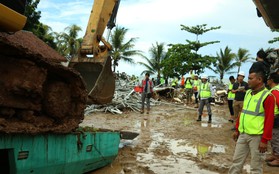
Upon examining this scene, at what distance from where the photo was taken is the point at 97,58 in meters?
7.28

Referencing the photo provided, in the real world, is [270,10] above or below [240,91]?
above

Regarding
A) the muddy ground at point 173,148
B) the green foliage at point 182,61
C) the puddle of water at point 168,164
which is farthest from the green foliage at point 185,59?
the puddle of water at point 168,164

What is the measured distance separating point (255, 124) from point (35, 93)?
2922 millimetres

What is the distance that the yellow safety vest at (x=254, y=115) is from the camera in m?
4.22

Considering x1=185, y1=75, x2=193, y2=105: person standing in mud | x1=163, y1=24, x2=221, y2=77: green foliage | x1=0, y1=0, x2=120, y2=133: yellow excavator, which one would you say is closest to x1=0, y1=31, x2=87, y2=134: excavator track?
x1=0, y1=0, x2=120, y2=133: yellow excavator

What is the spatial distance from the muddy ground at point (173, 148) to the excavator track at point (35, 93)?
1441 millimetres

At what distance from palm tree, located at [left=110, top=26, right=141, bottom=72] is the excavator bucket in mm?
25333

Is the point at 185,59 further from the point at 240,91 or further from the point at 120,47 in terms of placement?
the point at 240,91

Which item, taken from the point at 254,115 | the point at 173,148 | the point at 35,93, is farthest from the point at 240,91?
the point at 35,93

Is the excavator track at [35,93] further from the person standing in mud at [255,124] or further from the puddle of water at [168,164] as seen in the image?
the person standing in mud at [255,124]

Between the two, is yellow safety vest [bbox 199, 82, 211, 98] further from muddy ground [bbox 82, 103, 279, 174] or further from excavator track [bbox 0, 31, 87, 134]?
excavator track [bbox 0, 31, 87, 134]

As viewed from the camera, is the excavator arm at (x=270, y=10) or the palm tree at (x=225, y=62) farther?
the palm tree at (x=225, y=62)

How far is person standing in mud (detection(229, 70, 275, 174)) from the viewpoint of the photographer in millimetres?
4105

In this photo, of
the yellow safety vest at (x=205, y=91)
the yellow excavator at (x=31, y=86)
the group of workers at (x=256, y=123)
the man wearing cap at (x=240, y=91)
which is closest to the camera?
the yellow excavator at (x=31, y=86)
